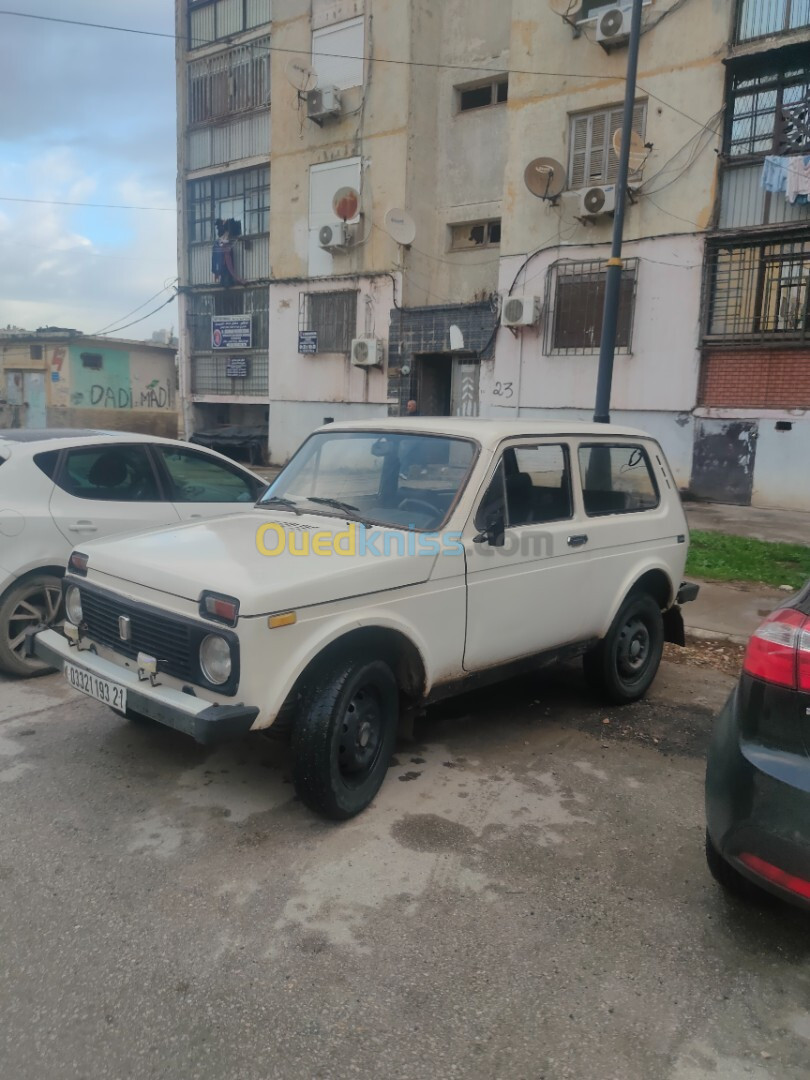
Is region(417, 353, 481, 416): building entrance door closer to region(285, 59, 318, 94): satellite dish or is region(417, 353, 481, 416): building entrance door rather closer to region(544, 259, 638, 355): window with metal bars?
region(544, 259, 638, 355): window with metal bars

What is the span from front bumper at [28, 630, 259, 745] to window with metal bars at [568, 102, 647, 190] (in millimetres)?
15366

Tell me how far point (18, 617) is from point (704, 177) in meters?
14.4

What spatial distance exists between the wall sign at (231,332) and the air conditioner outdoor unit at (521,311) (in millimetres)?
8860

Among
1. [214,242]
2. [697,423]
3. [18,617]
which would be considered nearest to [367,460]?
[18,617]

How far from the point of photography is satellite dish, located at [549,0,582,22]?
51.5 feet

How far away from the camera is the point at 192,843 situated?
10.9 feet

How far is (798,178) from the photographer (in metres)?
13.5

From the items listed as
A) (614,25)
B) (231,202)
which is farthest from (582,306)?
(231,202)

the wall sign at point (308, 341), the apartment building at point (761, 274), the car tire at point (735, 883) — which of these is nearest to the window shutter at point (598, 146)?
the apartment building at point (761, 274)

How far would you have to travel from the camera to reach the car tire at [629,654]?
16.0ft

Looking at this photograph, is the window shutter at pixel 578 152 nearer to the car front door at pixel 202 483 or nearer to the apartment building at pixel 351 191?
the apartment building at pixel 351 191

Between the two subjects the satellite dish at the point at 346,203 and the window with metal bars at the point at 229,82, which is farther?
the window with metal bars at the point at 229,82

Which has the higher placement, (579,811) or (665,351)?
(665,351)

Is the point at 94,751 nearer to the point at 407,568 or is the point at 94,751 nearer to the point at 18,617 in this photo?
the point at 18,617
